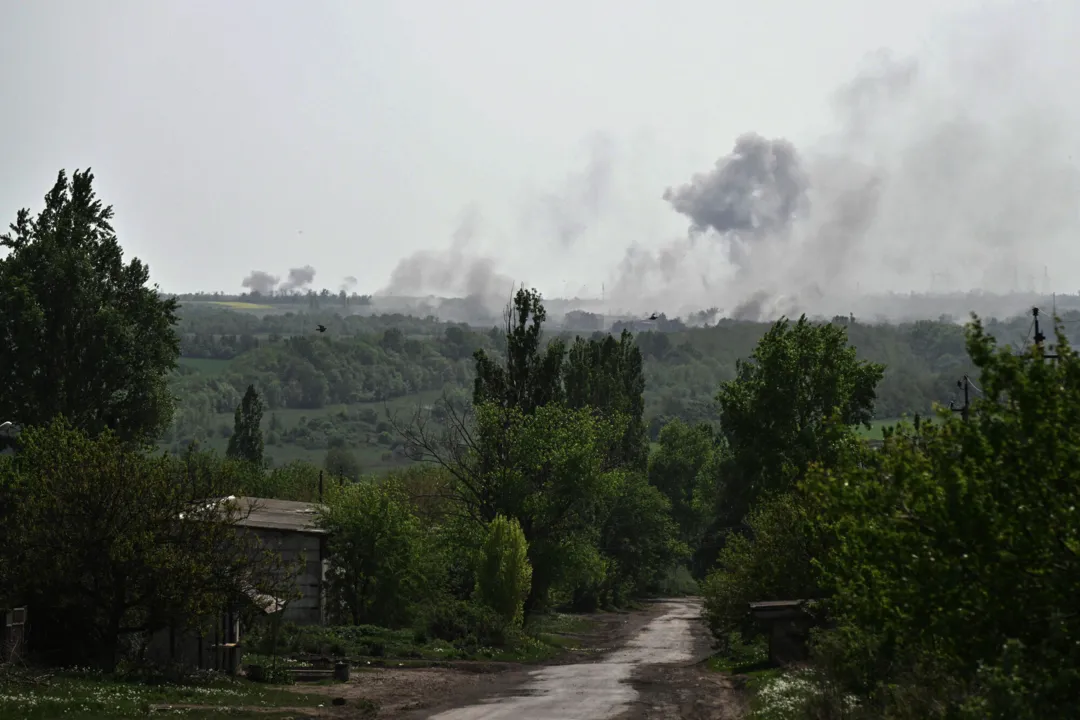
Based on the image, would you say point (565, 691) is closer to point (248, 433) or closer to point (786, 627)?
point (786, 627)

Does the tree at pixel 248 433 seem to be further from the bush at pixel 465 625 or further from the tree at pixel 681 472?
the bush at pixel 465 625

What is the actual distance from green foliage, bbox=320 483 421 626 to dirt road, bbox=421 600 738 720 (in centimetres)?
1094

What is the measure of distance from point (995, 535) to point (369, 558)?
48.7m

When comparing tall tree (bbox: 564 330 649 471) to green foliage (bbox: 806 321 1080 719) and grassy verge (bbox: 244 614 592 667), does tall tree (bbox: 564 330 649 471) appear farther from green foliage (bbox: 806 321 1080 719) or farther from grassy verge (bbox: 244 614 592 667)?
green foliage (bbox: 806 321 1080 719)

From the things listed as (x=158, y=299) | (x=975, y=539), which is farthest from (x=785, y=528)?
(x=158, y=299)

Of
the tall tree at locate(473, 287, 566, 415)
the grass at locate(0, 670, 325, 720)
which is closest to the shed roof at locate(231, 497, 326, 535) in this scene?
the tall tree at locate(473, 287, 566, 415)

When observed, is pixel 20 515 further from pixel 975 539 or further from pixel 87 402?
pixel 975 539

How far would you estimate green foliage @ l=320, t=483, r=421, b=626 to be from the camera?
197 feet

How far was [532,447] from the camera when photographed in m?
69.2

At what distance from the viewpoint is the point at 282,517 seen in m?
66.2

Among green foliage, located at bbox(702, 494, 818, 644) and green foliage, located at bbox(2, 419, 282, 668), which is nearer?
green foliage, located at bbox(2, 419, 282, 668)

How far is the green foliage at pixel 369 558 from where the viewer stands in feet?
197

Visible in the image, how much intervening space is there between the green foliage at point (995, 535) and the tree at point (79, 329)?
45462 millimetres

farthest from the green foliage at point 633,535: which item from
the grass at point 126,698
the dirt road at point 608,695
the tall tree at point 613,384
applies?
the grass at point 126,698
